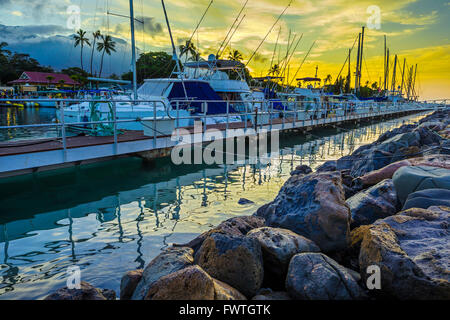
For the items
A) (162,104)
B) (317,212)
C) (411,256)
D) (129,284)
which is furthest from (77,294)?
(162,104)

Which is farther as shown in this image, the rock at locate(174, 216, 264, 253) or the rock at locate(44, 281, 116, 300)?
the rock at locate(174, 216, 264, 253)

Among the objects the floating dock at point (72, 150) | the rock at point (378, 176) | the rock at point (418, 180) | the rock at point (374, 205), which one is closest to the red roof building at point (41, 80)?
the floating dock at point (72, 150)

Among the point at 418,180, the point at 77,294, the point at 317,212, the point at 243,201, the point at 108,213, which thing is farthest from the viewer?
the point at 243,201

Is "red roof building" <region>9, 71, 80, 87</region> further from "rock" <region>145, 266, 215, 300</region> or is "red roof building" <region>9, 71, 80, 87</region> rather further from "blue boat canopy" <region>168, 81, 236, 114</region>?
"rock" <region>145, 266, 215, 300</region>

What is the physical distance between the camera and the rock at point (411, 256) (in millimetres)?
2758

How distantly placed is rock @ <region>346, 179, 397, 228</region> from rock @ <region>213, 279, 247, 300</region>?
2617 mm

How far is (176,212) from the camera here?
21.9 ft

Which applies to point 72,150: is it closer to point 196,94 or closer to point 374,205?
point 374,205

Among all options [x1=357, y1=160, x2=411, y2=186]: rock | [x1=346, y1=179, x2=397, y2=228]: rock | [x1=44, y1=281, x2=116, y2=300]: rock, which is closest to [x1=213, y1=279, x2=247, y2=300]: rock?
[x1=44, y1=281, x2=116, y2=300]: rock

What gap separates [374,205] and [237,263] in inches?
115

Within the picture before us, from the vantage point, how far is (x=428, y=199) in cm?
455

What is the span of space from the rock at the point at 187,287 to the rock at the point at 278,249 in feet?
3.32

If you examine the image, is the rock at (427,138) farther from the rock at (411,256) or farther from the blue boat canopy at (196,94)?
the rock at (411,256)

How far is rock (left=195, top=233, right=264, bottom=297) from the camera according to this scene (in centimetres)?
309
